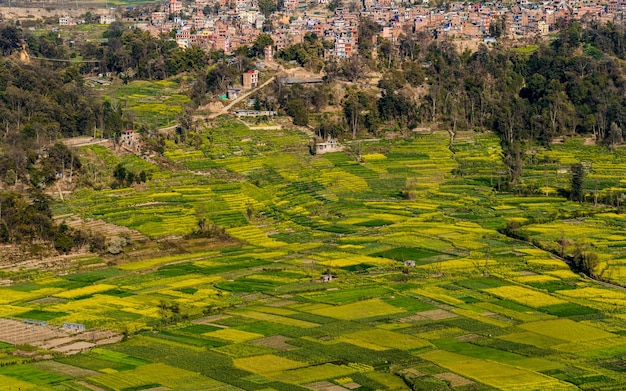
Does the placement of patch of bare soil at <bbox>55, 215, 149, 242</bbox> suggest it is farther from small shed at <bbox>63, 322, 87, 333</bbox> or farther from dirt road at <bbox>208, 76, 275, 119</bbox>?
dirt road at <bbox>208, 76, 275, 119</bbox>

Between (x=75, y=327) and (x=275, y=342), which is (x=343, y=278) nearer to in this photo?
(x=275, y=342)

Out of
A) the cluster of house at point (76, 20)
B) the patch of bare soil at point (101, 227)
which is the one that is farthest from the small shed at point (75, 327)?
the cluster of house at point (76, 20)

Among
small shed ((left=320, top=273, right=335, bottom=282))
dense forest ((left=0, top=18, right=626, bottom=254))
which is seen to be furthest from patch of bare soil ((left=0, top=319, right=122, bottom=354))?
dense forest ((left=0, top=18, right=626, bottom=254))

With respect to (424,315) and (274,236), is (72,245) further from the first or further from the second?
(424,315)

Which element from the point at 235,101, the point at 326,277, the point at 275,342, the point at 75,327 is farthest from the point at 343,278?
the point at 235,101

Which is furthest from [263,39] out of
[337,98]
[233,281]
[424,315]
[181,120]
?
[424,315]
